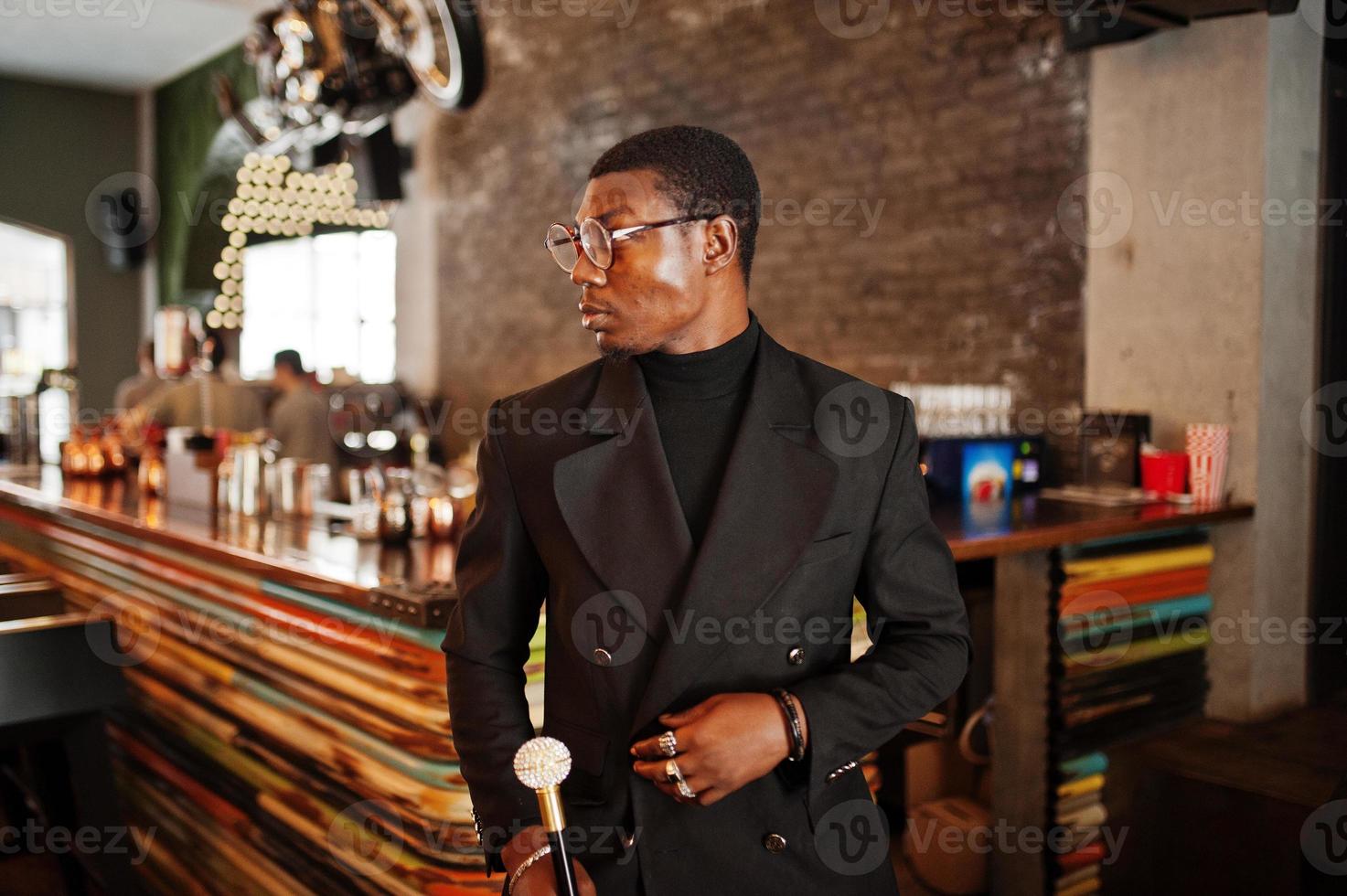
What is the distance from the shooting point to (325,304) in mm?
10172

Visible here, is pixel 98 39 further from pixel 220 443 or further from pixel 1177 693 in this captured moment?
pixel 1177 693

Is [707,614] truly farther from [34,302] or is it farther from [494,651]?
[34,302]

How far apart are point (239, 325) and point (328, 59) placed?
713 cm

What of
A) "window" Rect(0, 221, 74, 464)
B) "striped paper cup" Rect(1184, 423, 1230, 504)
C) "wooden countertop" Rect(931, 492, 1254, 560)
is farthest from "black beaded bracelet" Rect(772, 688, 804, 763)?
"window" Rect(0, 221, 74, 464)

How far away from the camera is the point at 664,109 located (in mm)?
5879

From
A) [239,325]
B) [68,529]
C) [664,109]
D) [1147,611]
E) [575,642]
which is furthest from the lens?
[239,325]

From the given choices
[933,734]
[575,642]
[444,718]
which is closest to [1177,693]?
[933,734]

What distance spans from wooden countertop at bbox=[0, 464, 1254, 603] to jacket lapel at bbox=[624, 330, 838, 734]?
1.04m

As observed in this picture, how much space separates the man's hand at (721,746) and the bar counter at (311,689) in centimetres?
87

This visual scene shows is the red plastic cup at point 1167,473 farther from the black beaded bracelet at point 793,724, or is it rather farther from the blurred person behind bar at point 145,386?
the blurred person behind bar at point 145,386

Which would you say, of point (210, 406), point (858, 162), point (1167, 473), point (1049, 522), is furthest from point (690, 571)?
point (210, 406)

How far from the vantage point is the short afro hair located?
4.13 ft

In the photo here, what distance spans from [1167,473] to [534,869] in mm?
2718

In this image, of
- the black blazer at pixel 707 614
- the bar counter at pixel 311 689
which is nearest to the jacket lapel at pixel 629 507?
the black blazer at pixel 707 614
